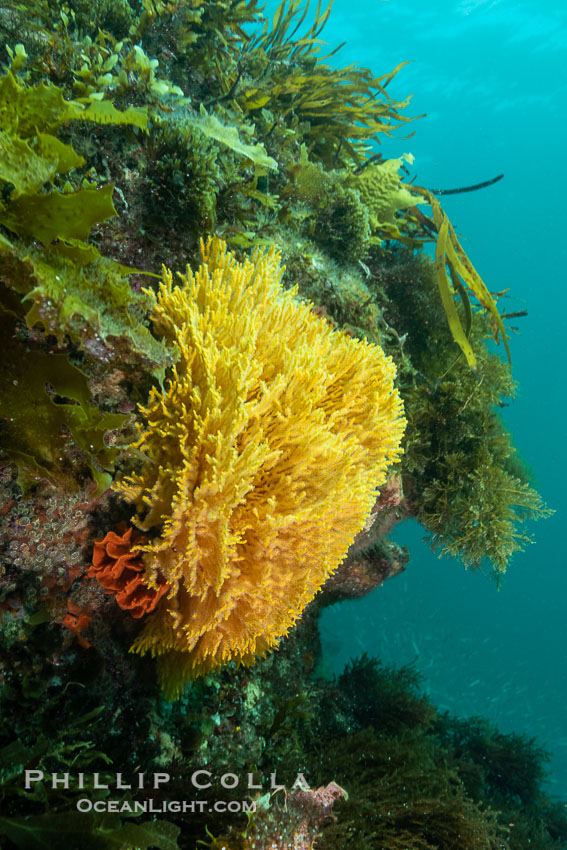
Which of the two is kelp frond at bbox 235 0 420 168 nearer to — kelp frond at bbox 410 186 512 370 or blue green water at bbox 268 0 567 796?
kelp frond at bbox 410 186 512 370

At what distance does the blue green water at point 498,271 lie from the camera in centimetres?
3195

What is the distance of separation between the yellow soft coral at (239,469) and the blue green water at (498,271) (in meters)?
22.2

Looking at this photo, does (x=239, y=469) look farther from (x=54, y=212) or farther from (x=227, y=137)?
(x=227, y=137)

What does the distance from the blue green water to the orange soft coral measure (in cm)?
2240

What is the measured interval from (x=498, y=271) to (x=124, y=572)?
260ft

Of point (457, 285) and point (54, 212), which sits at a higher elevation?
point (457, 285)

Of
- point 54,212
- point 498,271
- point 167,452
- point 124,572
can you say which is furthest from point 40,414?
point 498,271

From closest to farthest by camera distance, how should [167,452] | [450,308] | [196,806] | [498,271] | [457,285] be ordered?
[167,452] < [196,806] < [450,308] < [457,285] < [498,271]

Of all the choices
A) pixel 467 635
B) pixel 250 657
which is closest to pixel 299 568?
pixel 250 657

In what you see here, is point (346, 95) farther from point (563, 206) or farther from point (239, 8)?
point (563, 206)

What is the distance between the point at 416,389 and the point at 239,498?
377cm

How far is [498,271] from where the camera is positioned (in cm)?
6744

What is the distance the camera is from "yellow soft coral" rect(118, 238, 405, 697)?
1939 millimetres

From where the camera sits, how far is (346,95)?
5676 mm
